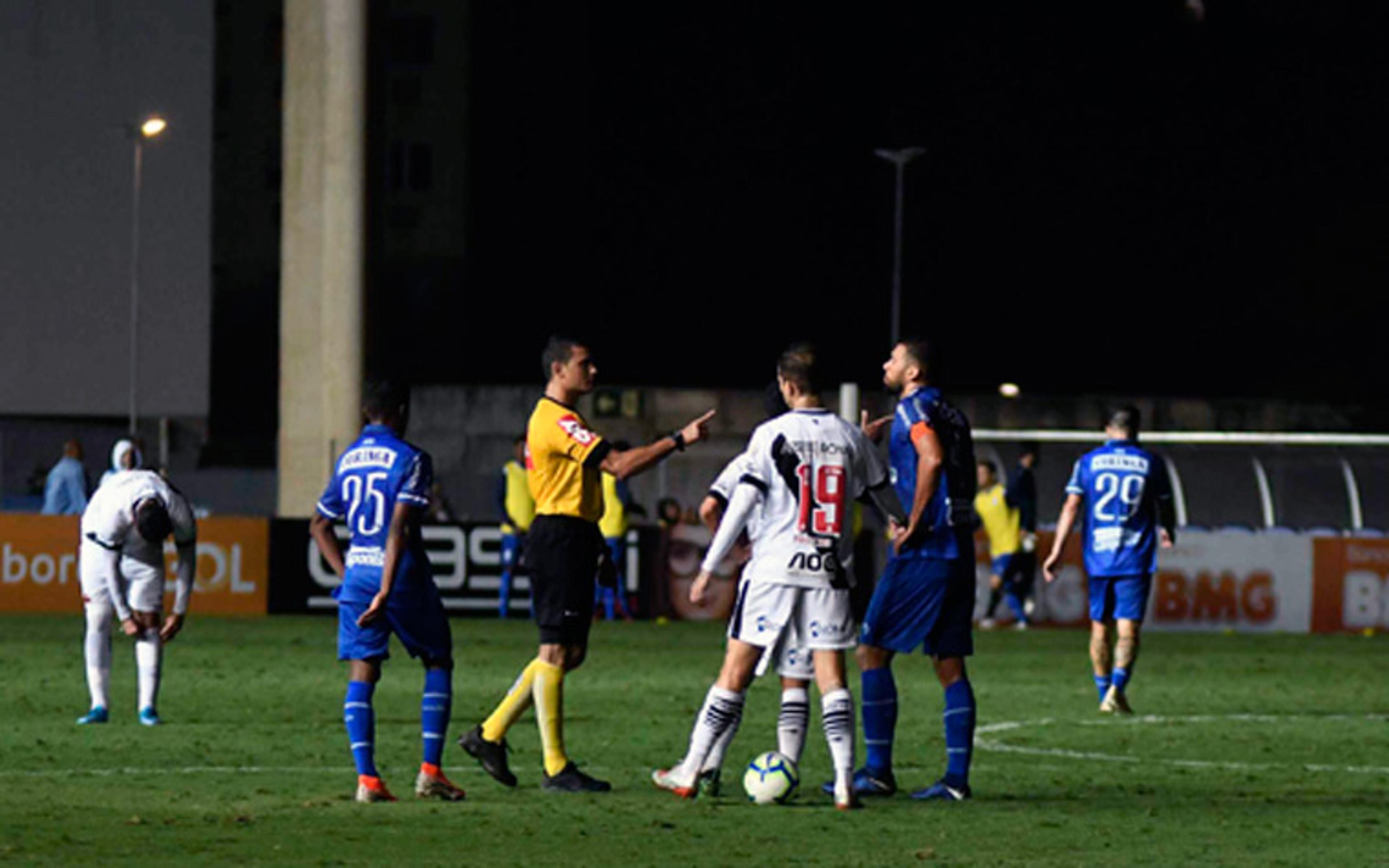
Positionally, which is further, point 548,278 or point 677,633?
point 548,278

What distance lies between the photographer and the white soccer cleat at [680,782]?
40.0ft

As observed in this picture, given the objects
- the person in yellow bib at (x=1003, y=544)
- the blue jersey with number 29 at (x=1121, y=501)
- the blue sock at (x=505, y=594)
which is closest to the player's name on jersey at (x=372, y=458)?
the blue jersey with number 29 at (x=1121, y=501)

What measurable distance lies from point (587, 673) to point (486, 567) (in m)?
9.83

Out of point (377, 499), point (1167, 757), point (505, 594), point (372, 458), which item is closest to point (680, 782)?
point (377, 499)

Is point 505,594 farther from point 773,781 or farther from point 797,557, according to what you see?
point 797,557

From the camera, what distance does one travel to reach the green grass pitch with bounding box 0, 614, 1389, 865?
10.4 meters

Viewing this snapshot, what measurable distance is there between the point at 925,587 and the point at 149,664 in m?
6.09

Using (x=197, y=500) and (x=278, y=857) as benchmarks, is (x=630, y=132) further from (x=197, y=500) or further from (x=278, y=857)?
(x=278, y=857)

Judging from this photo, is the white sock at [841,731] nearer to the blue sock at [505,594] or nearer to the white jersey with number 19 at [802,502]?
the white jersey with number 19 at [802,502]

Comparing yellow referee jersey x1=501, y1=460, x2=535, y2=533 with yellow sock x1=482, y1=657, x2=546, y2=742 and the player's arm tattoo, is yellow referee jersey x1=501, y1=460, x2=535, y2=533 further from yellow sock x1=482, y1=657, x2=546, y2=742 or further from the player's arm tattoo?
the player's arm tattoo

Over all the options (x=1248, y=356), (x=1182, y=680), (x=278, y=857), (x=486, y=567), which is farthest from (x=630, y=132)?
(x=278, y=857)

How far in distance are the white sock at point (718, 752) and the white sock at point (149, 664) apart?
5.43 m

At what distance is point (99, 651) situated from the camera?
16.6m

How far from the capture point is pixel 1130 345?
8806cm
